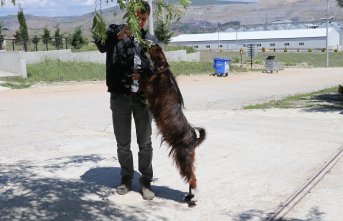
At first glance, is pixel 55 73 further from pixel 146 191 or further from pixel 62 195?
pixel 146 191

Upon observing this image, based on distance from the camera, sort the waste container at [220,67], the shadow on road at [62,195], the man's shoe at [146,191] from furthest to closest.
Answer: the waste container at [220,67] → the man's shoe at [146,191] → the shadow on road at [62,195]

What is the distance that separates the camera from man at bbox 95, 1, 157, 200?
4.79m

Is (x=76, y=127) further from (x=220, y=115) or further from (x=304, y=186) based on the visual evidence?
(x=304, y=186)

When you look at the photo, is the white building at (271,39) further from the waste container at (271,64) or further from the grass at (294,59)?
the waste container at (271,64)

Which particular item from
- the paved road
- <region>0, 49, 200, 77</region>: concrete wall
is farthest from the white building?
the paved road

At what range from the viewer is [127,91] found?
4848mm

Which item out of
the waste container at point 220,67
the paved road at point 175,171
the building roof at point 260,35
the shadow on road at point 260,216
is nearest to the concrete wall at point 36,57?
the waste container at point 220,67

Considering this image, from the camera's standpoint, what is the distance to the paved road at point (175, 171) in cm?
477

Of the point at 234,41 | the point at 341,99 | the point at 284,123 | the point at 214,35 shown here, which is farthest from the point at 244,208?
the point at 214,35

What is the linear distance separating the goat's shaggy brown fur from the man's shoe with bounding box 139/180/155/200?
1.47 ft

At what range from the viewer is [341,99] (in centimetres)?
1489

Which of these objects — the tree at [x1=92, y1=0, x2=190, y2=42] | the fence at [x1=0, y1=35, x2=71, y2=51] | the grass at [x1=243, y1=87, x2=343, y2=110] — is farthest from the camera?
the fence at [x1=0, y1=35, x2=71, y2=51]

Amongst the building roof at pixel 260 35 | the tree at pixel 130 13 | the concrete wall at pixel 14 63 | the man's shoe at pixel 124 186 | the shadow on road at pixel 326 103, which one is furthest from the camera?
the building roof at pixel 260 35

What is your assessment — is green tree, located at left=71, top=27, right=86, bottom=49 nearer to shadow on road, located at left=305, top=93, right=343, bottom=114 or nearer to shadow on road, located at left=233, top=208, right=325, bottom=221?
shadow on road, located at left=305, top=93, right=343, bottom=114
